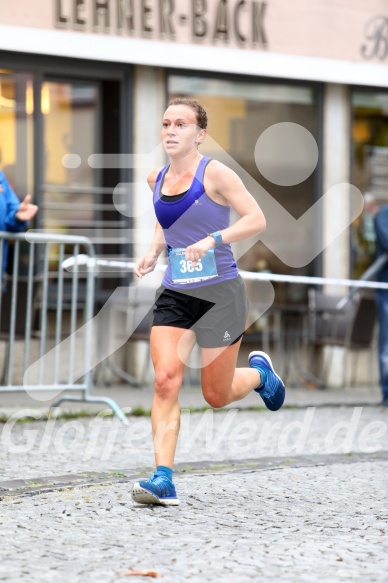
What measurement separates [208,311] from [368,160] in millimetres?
8843

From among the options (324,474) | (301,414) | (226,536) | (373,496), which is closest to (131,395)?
(301,414)

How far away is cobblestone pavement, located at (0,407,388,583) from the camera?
478 cm

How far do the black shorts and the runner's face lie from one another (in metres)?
0.66

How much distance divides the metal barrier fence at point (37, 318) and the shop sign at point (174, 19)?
11.1 ft

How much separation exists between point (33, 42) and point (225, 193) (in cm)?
660

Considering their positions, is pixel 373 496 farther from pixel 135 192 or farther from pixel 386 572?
pixel 135 192

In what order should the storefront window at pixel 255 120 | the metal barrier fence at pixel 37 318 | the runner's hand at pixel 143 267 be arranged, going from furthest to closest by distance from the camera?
the storefront window at pixel 255 120, the metal barrier fence at pixel 37 318, the runner's hand at pixel 143 267

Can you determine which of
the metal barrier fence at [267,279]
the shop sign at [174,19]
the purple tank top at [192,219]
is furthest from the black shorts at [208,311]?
the shop sign at [174,19]

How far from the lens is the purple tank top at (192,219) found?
628 centimetres

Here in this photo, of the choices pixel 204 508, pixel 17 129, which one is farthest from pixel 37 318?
pixel 204 508

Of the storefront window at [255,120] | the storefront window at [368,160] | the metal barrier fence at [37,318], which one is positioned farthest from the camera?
the storefront window at [368,160]

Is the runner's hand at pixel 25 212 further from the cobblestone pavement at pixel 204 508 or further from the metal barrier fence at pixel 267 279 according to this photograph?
the cobblestone pavement at pixel 204 508

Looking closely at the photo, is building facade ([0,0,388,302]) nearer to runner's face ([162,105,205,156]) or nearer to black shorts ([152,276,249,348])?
runner's face ([162,105,205,156])

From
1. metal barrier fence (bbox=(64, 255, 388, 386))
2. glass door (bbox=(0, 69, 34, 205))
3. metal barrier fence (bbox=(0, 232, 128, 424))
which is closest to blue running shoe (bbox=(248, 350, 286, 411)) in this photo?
metal barrier fence (bbox=(0, 232, 128, 424))
